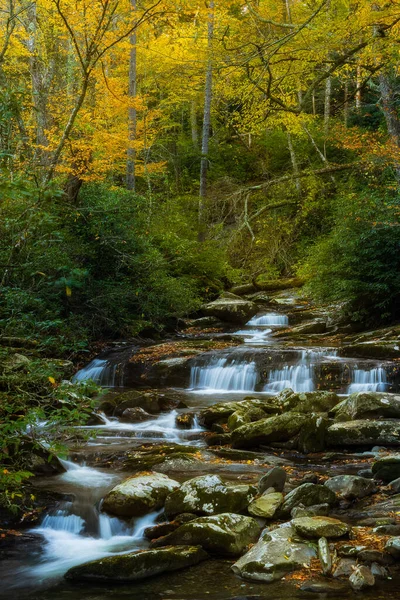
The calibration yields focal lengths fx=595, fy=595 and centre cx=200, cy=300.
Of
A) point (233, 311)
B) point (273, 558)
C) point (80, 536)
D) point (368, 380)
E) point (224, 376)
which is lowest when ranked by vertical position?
point (80, 536)

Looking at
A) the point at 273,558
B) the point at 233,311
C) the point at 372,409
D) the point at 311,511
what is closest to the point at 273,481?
the point at 311,511

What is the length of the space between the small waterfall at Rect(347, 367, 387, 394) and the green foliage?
3.43 meters

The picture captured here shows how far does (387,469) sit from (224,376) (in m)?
6.35

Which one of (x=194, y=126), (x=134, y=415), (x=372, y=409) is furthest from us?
(x=194, y=126)

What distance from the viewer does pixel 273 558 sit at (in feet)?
15.5

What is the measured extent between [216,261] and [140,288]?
17.8 ft

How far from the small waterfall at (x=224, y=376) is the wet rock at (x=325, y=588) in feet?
25.7

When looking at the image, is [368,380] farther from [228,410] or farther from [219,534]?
[219,534]

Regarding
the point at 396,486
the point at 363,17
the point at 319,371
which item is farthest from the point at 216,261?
the point at 396,486

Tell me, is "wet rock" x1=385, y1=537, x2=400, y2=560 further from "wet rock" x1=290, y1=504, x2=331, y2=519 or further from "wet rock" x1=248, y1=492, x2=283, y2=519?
"wet rock" x1=248, y1=492, x2=283, y2=519

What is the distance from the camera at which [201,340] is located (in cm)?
1565

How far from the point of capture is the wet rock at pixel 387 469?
6.43 metres

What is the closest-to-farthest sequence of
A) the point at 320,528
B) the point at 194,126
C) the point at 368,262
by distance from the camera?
the point at 320,528 → the point at 368,262 → the point at 194,126

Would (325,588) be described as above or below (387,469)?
below
